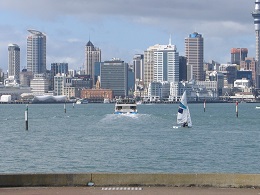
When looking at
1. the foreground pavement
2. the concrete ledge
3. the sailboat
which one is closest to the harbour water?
the sailboat

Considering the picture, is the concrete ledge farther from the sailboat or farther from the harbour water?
the sailboat

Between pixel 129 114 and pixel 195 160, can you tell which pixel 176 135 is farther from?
pixel 129 114

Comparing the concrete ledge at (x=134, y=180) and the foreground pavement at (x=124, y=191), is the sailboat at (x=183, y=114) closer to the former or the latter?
the concrete ledge at (x=134, y=180)

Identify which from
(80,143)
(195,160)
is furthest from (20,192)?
(80,143)

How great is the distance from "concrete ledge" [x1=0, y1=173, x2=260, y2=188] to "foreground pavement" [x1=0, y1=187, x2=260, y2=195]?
0.34 m

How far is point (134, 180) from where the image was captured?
25.6 meters

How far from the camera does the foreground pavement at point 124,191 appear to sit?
24123mm

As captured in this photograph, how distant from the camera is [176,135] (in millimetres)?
81688

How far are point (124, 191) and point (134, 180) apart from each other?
116cm

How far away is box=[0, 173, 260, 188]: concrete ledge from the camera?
25281mm

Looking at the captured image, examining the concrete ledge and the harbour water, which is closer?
the concrete ledge

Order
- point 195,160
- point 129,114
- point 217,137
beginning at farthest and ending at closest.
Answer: point 129,114
point 217,137
point 195,160

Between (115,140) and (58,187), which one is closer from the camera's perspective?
(58,187)

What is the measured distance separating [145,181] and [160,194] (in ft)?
5.86
